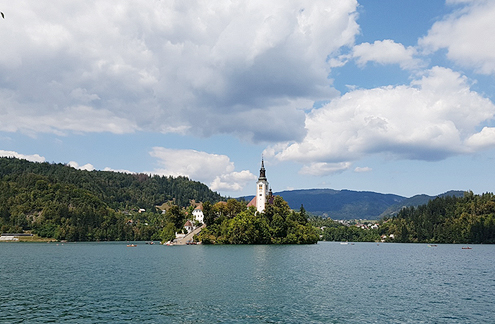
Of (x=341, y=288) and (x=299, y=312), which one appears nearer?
(x=299, y=312)

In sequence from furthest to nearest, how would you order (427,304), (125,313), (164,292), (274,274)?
1. (274,274)
2. (164,292)
3. (427,304)
4. (125,313)

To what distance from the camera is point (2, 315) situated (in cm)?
3653

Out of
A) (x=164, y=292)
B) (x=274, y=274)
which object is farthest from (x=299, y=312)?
(x=274, y=274)

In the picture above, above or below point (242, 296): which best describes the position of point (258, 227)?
above

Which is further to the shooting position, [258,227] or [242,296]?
[258,227]

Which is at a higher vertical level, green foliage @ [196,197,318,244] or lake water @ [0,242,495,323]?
green foliage @ [196,197,318,244]

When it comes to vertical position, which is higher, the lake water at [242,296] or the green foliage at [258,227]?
the green foliage at [258,227]

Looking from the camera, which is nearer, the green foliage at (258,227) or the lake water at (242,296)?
the lake water at (242,296)

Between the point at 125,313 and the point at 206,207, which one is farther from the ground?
the point at 206,207

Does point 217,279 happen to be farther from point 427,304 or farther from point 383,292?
point 427,304

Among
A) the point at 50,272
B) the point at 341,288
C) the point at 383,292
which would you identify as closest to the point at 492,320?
the point at 383,292

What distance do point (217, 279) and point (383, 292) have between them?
24469 mm

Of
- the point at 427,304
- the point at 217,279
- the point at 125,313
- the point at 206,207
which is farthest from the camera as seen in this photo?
the point at 206,207

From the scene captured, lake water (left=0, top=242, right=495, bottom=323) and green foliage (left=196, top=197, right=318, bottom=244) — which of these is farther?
green foliage (left=196, top=197, right=318, bottom=244)
